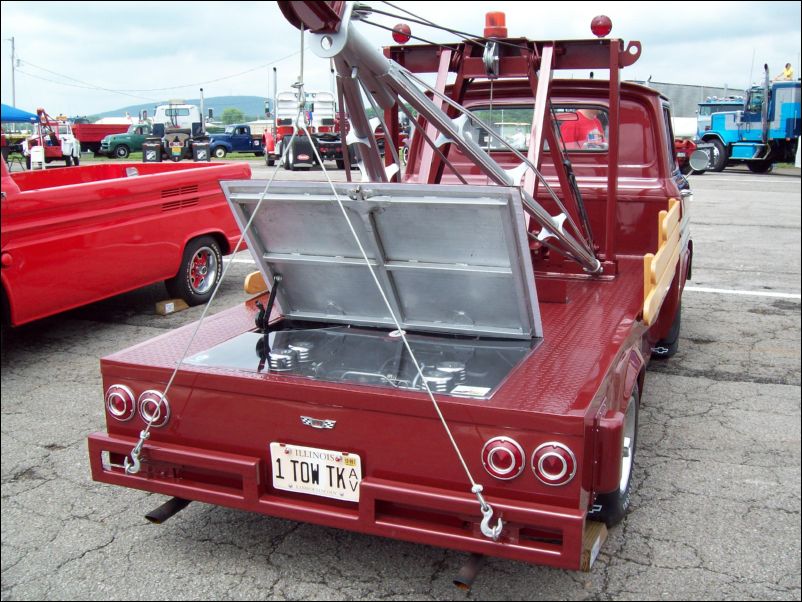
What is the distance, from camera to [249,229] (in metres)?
3.49

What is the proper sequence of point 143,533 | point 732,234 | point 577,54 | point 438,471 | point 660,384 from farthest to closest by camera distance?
point 732,234, point 660,384, point 577,54, point 143,533, point 438,471

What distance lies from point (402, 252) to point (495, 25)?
153 centimetres

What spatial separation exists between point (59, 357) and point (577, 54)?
13.9 feet

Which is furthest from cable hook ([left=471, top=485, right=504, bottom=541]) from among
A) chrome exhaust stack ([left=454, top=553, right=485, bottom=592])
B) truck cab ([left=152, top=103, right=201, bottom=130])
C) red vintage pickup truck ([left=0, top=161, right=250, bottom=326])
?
truck cab ([left=152, top=103, right=201, bottom=130])

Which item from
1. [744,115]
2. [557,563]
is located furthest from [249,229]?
[744,115]

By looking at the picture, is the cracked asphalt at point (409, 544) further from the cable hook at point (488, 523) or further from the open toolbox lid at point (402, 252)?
the open toolbox lid at point (402, 252)

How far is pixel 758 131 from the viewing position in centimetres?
2442

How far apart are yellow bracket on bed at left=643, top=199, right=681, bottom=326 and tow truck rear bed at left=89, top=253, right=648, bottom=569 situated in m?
0.30

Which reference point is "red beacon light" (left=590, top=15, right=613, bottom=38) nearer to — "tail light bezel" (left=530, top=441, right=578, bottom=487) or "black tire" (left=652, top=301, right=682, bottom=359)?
"black tire" (left=652, top=301, right=682, bottom=359)

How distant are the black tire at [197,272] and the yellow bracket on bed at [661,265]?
441 cm

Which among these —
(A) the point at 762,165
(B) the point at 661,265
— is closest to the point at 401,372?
(B) the point at 661,265

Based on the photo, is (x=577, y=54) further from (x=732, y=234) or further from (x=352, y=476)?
(x=732, y=234)

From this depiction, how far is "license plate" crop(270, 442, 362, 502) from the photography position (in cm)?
277

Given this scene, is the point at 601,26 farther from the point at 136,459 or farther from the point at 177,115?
the point at 177,115
